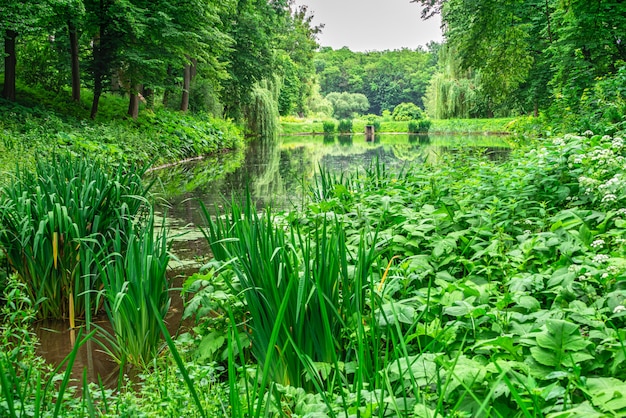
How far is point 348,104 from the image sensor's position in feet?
208

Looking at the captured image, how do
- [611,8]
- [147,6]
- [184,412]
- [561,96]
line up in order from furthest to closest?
[147,6] → [561,96] → [611,8] → [184,412]

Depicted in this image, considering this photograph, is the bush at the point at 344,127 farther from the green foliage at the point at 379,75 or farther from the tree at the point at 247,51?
the green foliage at the point at 379,75

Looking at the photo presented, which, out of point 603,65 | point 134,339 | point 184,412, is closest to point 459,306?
point 184,412

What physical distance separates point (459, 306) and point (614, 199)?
121cm

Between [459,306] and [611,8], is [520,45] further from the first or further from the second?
[459,306]

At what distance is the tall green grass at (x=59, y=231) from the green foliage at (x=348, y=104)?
198ft

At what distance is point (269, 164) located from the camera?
12.7 meters

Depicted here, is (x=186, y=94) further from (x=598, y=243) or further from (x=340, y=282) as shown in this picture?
(x=598, y=243)

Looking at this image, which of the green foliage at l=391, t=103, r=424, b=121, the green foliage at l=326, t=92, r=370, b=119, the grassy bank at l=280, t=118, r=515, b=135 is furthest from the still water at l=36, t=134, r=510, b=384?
the green foliage at l=326, t=92, r=370, b=119

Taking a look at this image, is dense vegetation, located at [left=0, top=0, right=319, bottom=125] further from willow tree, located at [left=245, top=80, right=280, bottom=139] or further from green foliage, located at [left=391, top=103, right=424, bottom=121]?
green foliage, located at [left=391, top=103, right=424, bottom=121]

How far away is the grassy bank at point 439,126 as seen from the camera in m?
27.6

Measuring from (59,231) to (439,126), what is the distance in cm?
3089

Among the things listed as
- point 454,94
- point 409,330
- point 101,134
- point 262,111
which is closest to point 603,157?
point 409,330

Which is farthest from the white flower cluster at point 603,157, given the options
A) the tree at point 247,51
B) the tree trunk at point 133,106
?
the tree at point 247,51
